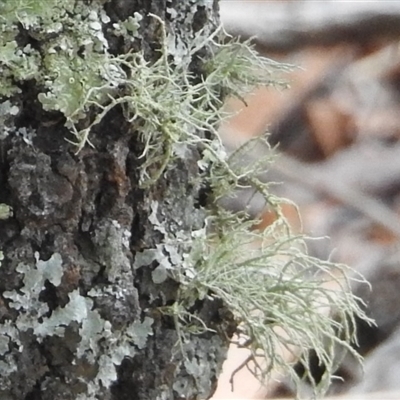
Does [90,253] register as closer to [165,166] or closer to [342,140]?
[165,166]

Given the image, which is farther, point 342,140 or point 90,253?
point 342,140

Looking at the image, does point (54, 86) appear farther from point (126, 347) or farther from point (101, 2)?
point (126, 347)

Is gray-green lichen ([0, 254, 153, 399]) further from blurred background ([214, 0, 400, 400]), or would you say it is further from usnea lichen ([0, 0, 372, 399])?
blurred background ([214, 0, 400, 400])

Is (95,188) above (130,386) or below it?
above

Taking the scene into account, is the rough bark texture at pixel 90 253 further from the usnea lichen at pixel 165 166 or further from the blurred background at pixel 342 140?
the blurred background at pixel 342 140

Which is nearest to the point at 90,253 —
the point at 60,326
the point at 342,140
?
the point at 60,326

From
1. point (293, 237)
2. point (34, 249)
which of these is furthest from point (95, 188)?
point (293, 237)

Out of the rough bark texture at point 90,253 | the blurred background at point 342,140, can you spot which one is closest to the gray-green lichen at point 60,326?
the rough bark texture at point 90,253
